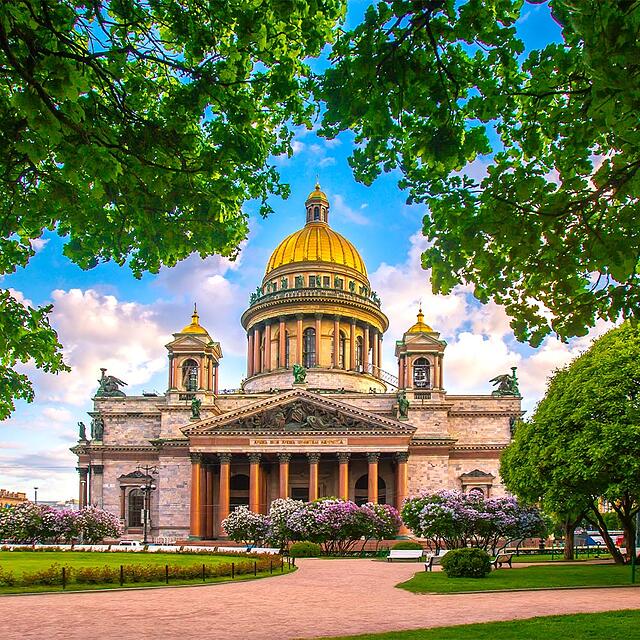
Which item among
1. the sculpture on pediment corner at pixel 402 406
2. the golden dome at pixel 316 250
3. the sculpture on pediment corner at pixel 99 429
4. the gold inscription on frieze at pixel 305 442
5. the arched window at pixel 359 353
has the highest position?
the golden dome at pixel 316 250

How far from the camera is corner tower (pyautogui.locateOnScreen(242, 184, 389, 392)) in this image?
270 feet

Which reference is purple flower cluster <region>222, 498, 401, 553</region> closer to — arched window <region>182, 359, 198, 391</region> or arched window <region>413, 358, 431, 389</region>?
arched window <region>413, 358, 431, 389</region>

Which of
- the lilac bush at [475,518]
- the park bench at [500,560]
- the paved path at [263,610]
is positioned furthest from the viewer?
the lilac bush at [475,518]

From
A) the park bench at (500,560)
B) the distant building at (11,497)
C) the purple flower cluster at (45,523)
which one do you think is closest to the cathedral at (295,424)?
the purple flower cluster at (45,523)

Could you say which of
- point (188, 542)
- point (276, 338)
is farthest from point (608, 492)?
point (276, 338)

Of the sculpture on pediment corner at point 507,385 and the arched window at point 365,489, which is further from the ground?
the sculpture on pediment corner at point 507,385

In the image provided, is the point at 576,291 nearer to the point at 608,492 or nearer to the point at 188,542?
the point at 608,492

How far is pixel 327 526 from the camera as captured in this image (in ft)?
180

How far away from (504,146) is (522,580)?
68.7 feet

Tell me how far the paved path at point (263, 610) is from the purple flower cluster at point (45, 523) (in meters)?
33.4

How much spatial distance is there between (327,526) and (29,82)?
4857cm

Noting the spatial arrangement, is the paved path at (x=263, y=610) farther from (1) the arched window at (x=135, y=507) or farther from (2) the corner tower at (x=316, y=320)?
(2) the corner tower at (x=316, y=320)

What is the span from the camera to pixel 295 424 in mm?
68250

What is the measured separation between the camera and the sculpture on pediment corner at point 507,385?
7600 centimetres
